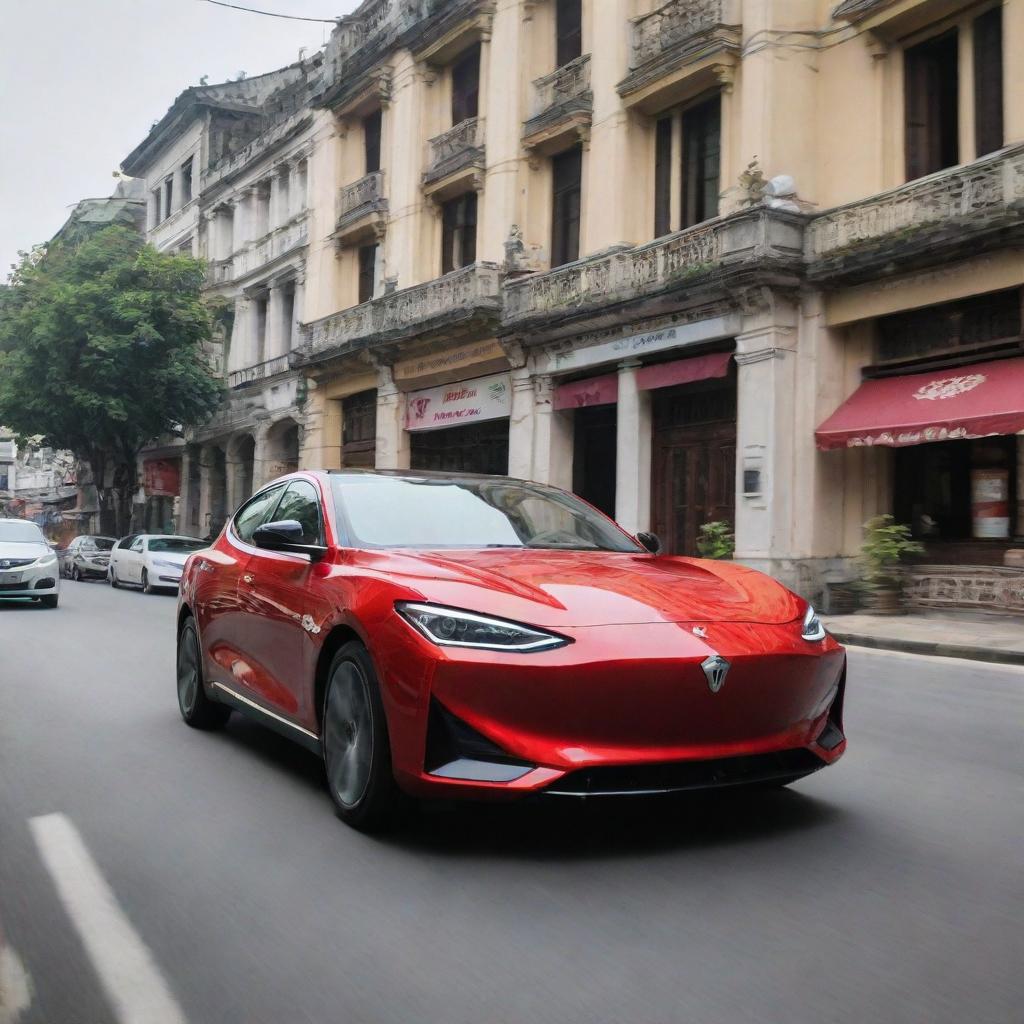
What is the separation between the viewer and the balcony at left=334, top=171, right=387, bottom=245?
28766 mm

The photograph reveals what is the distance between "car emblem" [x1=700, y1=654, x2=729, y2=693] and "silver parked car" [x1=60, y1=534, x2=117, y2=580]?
27340 millimetres

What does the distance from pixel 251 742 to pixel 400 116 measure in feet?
79.7

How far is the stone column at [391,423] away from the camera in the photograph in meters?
27.8

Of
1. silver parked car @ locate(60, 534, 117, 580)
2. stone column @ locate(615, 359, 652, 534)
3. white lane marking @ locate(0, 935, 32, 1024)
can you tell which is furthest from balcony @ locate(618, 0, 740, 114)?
white lane marking @ locate(0, 935, 32, 1024)

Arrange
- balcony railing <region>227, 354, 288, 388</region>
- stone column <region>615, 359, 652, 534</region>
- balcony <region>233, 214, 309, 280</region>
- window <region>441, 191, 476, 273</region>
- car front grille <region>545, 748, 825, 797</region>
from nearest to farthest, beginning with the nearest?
car front grille <region>545, 748, 825, 797</region>, stone column <region>615, 359, 652, 534</region>, window <region>441, 191, 476, 273</region>, balcony <region>233, 214, 309, 280</region>, balcony railing <region>227, 354, 288, 388</region>

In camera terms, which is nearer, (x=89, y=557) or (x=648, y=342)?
(x=648, y=342)

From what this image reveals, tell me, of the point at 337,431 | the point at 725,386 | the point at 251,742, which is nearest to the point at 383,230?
the point at 337,431

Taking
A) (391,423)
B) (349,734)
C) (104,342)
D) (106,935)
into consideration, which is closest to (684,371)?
(391,423)

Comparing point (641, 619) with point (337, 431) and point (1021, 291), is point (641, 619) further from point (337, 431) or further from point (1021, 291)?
point (337, 431)

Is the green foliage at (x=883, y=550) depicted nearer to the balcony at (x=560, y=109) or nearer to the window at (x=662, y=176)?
the window at (x=662, y=176)

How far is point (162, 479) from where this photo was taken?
43469mm

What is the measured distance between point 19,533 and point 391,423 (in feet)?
35.3

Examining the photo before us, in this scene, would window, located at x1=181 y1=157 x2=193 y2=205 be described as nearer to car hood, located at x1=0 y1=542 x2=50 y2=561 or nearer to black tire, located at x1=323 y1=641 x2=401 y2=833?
car hood, located at x1=0 y1=542 x2=50 y2=561

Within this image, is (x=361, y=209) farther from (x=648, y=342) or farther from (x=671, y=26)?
(x=648, y=342)
